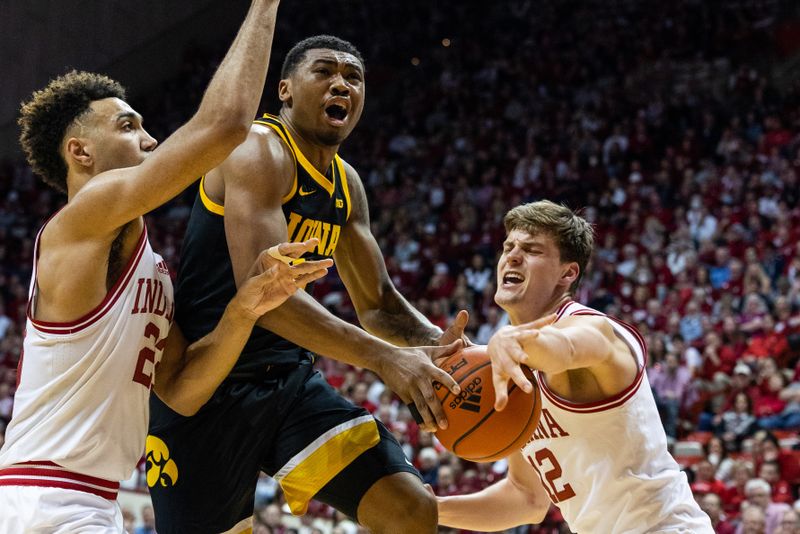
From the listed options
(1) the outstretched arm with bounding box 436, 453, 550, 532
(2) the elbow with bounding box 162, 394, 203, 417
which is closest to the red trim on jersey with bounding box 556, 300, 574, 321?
(1) the outstretched arm with bounding box 436, 453, 550, 532

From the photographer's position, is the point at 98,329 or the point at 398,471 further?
the point at 398,471

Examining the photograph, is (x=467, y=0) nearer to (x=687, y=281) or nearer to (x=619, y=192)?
(x=619, y=192)

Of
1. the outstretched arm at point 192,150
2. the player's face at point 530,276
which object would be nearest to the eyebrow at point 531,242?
the player's face at point 530,276

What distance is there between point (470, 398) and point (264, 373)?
0.89 m

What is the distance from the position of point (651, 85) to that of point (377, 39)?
268 inches

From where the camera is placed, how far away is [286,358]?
3.75 meters

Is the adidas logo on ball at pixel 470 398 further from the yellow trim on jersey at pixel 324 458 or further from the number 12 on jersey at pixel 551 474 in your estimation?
the yellow trim on jersey at pixel 324 458

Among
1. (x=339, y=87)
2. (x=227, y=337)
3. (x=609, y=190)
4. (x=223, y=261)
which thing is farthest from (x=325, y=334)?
(x=609, y=190)

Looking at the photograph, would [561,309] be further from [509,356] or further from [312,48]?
[312,48]

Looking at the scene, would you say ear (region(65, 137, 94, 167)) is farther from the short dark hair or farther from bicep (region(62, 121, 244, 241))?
the short dark hair

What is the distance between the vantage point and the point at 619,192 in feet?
45.1

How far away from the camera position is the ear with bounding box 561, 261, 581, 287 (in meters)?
3.59

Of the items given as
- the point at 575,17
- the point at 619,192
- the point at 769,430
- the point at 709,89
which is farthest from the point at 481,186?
the point at 769,430

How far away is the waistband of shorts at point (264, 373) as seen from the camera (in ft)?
12.1
